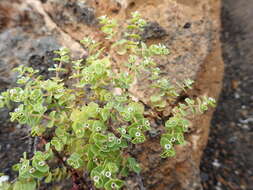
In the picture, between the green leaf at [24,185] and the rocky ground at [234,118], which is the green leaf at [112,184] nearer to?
the green leaf at [24,185]

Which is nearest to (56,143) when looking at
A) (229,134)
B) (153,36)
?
(153,36)

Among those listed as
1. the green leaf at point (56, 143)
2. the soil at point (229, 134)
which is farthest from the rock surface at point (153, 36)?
the green leaf at point (56, 143)

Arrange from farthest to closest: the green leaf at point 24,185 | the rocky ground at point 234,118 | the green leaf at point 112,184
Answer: the rocky ground at point 234,118
the green leaf at point 24,185
the green leaf at point 112,184

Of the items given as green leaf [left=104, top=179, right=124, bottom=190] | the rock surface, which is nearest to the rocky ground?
the rock surface

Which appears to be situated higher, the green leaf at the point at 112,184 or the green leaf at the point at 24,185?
the green leaf at the point at 112,184

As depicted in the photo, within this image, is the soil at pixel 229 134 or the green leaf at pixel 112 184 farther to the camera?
the soil at pixel 229 134
